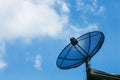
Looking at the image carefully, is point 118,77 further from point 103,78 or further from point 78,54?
point 78,54

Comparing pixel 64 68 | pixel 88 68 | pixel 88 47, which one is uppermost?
pixel 88 47

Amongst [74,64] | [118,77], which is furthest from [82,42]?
[118,77]

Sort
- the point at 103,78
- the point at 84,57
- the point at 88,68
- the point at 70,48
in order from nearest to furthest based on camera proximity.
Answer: the point at 88,68 → the point at 84,57 → the point at 103,78 → the point at 70,48

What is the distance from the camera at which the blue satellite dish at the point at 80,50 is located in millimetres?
14617

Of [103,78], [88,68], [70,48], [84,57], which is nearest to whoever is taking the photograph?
[88,68]

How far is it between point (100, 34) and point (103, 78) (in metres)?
2.62

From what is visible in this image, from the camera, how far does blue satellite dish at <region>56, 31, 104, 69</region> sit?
14.6 meters

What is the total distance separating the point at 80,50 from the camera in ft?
50.4

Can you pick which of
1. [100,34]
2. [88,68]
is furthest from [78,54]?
[88,68]

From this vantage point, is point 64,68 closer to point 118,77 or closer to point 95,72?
point 95,72

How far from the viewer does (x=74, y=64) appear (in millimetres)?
15148

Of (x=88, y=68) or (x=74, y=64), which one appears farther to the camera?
(x=74, y=64)

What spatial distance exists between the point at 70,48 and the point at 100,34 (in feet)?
6.97

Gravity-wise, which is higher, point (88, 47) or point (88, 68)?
point (88, 47)
